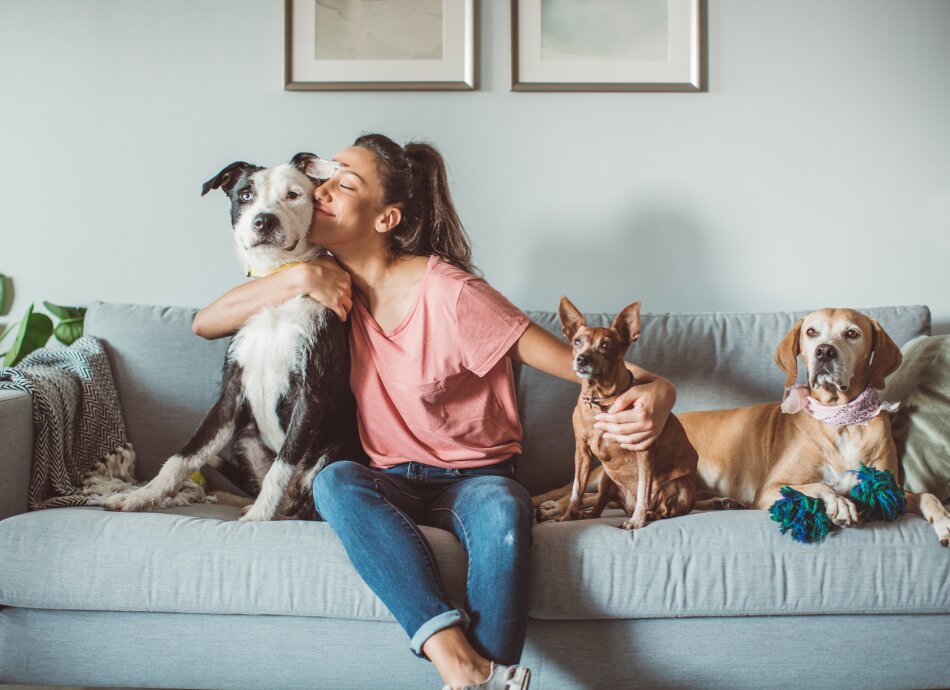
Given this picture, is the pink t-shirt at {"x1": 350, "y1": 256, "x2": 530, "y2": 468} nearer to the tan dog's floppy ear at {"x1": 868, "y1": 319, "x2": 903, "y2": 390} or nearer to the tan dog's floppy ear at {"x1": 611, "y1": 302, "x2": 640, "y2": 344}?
the tan dog's floppy ear at {"x1": 611, "y1": 302, "x2": 640, "y2": 344}

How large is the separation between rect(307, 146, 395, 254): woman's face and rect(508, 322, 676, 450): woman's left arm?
1.52ft

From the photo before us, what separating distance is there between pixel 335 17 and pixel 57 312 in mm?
1318

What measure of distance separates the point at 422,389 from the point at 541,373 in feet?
1.77

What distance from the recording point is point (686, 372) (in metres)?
2.15

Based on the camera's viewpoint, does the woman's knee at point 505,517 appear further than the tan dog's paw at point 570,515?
No

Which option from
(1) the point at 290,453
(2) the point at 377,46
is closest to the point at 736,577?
(1) the point at 290,453

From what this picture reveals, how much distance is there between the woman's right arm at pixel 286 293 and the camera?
1.72 metres

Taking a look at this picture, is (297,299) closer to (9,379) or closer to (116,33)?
(9,379)

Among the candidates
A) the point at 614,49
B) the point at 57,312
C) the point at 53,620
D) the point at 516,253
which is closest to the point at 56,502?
the point at 53,620

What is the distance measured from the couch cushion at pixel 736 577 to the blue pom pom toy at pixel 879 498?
2.2 inches

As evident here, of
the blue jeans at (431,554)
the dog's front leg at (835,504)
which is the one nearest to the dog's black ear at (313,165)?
the blue jeans at (431,554)

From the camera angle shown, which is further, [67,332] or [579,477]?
[67,332]

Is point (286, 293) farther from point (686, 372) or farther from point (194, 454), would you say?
point (686, 372)

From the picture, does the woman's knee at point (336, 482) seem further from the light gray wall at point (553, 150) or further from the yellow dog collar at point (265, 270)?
the light gray wall at point (553, 150)
